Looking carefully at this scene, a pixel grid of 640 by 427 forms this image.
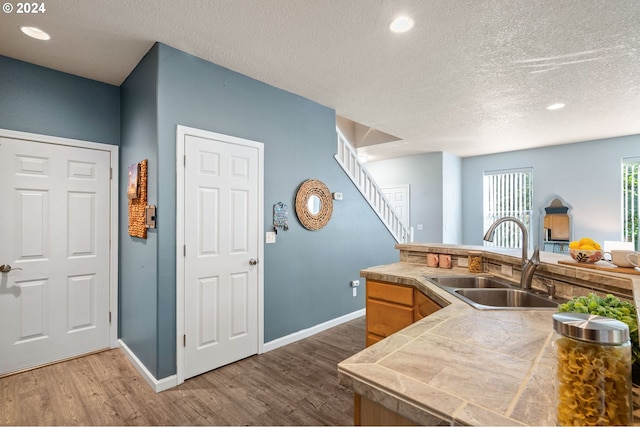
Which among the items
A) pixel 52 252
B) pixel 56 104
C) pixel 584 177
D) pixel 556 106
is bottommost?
pixel 52 252

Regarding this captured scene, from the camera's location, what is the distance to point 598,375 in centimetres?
64

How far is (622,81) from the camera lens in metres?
3.11

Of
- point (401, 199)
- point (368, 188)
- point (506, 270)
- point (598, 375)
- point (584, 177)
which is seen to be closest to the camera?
point (598, 375)

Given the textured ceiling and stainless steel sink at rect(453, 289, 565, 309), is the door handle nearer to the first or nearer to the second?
the textured ceiling

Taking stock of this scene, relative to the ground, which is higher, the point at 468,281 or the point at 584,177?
the point at 584,177

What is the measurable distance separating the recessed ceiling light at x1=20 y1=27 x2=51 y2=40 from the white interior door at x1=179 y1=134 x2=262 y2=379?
4.04 feet

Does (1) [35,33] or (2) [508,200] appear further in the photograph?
(2) [508,200]

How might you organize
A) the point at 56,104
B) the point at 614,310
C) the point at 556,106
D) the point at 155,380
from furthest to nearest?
the point at 556,106, the point at 56,104, the point at 155,380, the point at 614,310

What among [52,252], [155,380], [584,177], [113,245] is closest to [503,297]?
[155,380]

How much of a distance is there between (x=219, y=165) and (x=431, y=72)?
221 centimetres

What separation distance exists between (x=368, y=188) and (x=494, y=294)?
9.14 ft

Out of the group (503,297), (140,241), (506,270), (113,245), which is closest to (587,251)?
(503,297)

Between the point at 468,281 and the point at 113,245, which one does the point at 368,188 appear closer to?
the point at 468,281

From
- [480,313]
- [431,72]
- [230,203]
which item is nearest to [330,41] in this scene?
[431,72]
